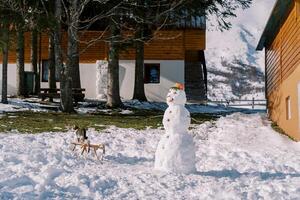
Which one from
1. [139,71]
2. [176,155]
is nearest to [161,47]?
[139,71]

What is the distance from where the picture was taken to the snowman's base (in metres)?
9.66

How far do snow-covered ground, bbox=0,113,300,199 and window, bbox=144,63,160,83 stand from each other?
1808 cm

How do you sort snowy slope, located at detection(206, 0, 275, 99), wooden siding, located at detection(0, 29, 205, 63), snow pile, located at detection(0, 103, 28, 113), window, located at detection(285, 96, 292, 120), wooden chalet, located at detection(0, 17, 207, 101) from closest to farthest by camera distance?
1. window, located at detection(285, 96, 292, 120)
2. snow pile, located at detection(0, 103, 28, 113)
3. wooden chalet, located at detection(0, 17, 207, 101)
4. wooden siding, located at detection(0, 29, 205, 63)
5. snowy slope, located at detection(206, 0, 275, 99)

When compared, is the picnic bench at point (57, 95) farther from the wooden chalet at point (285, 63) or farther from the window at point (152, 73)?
the wooden chalet at point (285, 63)

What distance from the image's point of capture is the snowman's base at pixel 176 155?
9.66m

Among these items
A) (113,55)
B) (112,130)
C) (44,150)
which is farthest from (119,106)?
(44,150)

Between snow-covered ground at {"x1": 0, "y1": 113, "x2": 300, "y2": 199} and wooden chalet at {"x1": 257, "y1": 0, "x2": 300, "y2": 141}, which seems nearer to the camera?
snow-covered ground at {"x1": 0, "y1": 113, "x2": 300, "y2": 199}

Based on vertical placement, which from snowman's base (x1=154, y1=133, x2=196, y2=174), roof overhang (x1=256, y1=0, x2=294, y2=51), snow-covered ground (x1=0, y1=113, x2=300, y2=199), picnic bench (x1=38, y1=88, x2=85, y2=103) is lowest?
snow-covered ground (x1=0, y1=113, x2=300, y2=199)

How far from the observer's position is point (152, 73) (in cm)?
3350

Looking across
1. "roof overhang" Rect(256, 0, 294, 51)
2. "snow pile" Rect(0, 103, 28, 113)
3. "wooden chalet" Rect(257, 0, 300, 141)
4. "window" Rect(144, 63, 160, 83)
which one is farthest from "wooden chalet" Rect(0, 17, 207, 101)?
"wooden chalet" Rect(257, 0, 300, 141)

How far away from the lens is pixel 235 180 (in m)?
9.33

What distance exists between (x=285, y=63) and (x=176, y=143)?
9185 millimetres

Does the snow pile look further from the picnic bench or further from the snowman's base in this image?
the snowman's base

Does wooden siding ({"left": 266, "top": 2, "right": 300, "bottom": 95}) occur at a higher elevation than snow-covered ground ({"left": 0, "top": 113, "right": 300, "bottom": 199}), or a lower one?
higher
